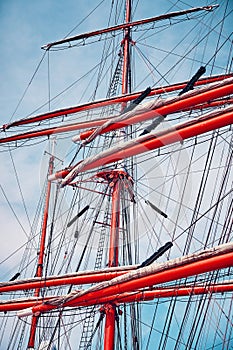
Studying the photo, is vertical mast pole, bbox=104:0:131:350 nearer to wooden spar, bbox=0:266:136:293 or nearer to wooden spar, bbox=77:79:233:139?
wooden spar, bbox=0:266:136:293

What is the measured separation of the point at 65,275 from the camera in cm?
1201

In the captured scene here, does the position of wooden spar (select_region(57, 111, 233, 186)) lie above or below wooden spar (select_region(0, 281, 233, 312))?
above

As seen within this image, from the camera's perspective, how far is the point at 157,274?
28.8 ft

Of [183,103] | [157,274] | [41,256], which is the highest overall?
[183,103]

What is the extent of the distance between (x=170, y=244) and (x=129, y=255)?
467 centimetres

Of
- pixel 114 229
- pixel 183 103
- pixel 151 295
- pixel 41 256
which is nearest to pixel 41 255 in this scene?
pixel 41 256

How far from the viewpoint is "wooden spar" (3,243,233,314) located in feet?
25.1

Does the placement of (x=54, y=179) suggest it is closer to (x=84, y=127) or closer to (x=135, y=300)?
(x=84, y=127)

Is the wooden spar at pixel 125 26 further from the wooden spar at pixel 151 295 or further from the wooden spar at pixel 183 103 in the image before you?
the wooden spar at pixel 151 295

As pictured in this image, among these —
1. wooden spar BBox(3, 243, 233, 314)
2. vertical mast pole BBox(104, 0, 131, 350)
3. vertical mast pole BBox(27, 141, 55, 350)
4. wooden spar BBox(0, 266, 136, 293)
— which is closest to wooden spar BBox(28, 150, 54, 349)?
vertical mast pole BBox(27, 141, 55, 350)

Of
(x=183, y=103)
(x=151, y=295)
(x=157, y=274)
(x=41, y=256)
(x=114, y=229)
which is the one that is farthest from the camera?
(x=41, y=256)

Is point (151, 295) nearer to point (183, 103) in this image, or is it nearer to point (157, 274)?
point (157, 274)

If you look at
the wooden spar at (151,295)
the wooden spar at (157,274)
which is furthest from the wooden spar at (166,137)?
the wooden spar at (151,295)

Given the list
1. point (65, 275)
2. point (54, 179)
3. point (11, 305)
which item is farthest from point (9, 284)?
point (54, 179)
